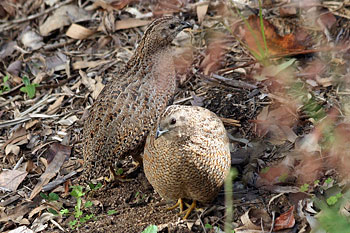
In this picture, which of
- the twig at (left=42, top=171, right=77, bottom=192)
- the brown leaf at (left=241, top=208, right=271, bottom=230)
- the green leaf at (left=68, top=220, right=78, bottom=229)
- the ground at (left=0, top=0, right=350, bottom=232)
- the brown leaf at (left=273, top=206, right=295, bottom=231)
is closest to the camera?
the brown leaf at (left=273, top=206, right=295, bottom=231)

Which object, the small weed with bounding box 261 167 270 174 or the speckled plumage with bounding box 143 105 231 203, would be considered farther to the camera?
the small weed with bounding box 261 167 270 174

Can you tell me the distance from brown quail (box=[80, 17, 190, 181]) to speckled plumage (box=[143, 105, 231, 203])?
38 cm

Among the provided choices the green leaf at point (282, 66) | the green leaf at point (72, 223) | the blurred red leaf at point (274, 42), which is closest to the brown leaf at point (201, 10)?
the blurred red leaf at point (274, 42)

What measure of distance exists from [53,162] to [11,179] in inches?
16.9

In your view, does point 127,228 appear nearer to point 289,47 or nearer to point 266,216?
point 266,216

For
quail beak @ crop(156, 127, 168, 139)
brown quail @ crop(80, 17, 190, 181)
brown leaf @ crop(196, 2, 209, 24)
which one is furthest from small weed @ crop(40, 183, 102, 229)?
brown leaf @ crop(196, 2, 209, 24)

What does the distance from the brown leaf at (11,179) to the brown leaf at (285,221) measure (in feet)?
8.32

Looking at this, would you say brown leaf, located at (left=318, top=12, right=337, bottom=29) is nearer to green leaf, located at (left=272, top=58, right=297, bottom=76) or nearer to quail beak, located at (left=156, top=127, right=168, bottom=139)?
green leaf, located at (left=272, top=58, right=297, bottom=76)

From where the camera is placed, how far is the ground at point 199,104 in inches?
170

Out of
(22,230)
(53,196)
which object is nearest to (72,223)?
(53,196)

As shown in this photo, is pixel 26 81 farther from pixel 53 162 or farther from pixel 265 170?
pixel 265 170

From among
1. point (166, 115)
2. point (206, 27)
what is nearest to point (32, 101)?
point (206, 27)

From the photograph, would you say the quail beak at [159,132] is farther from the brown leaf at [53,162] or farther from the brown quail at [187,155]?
the brown leaf at [53,162]

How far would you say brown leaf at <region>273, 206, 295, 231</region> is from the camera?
13.0 feet
